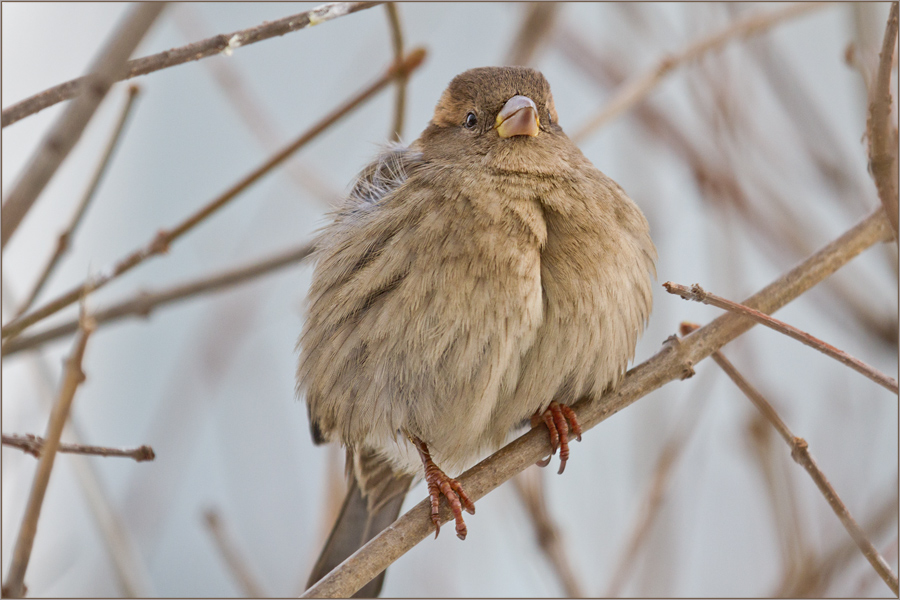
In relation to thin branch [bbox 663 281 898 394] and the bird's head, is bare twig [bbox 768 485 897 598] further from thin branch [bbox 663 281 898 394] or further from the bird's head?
the bird's head

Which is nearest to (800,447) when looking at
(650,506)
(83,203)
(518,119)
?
(650,506)

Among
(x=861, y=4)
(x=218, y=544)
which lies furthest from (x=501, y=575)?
(x=861, y=4)

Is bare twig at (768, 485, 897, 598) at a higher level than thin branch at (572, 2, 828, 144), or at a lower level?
→ lower

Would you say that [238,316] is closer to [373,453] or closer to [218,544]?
[373,453]

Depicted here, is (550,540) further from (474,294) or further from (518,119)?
(518,119)

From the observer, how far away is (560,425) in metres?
2.19

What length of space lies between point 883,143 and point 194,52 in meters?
1.44

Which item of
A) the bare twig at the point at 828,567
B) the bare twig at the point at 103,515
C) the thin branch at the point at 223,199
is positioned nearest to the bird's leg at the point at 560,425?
the bare twig at the point at 828,567

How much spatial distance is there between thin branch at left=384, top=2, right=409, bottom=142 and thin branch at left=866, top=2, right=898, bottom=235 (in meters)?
1.13

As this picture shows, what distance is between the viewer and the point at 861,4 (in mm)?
2508

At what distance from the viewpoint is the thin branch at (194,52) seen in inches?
49.3

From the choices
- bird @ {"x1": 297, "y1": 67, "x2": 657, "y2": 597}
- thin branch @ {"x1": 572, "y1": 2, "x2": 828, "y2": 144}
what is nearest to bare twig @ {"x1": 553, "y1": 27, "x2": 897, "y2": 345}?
thin branch @ {"x1": 572, "y1": 2, "x2": 828, "y2": 144}

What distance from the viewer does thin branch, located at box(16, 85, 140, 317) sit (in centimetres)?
176

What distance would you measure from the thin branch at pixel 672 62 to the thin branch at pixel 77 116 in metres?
1.72
